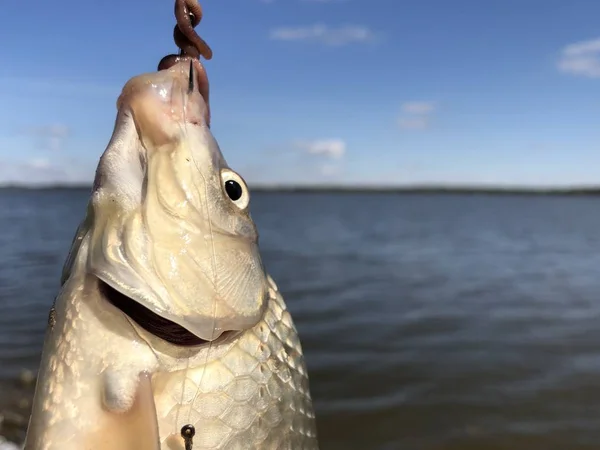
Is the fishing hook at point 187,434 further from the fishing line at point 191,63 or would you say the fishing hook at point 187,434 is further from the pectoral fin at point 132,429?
the pectoral fin at point 132,429

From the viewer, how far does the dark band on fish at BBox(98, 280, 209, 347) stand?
1715mm

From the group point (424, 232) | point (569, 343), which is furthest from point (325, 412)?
point (424, 232)

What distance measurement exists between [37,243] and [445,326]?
14749 millimetres

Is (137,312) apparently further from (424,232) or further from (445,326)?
(424,232)

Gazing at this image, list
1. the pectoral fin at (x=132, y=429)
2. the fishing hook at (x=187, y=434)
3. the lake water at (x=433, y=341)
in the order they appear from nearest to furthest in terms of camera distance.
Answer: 1. the pectoral fin at (x=132, y=429)
2. the fishing hook at (x=187, y=434)
3. the lake water at (x=433, y=341)

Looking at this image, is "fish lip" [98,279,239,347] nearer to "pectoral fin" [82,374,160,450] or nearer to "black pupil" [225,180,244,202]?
"pectoral fin" [82,374,160,450]

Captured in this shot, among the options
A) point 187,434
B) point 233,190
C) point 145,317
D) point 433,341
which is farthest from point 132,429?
point 433,341

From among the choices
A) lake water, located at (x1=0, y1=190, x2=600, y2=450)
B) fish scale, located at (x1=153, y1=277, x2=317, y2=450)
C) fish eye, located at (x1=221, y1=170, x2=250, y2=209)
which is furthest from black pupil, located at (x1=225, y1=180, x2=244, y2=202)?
lake water, located at (x1=0, y1=190, x2=600, y2=450)

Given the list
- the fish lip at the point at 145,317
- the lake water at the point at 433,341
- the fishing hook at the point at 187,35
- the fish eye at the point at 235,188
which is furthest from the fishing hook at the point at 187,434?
the lake water at the point at 433,341

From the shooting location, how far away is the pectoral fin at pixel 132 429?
5.24 feet

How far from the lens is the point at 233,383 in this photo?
1.83 metres

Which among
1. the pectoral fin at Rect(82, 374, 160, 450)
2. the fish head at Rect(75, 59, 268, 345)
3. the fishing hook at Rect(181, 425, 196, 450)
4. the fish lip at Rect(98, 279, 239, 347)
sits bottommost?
the fishing hook at Rect(181, 425, 196, 450)

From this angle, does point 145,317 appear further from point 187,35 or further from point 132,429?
point 187,35

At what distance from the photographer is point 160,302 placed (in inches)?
65.9
